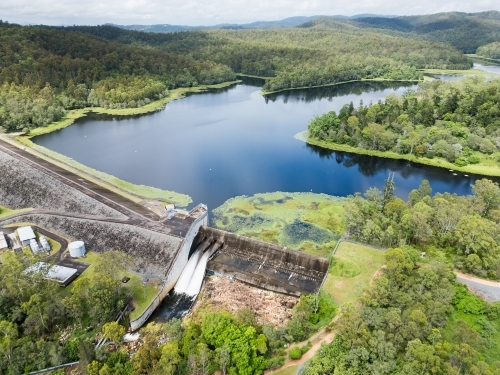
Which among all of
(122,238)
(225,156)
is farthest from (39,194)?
(225,156)

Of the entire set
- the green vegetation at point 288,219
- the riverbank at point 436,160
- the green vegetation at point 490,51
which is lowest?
the riverbank at point 436,160

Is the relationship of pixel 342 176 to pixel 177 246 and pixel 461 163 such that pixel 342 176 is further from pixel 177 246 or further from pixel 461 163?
pixel 177 246

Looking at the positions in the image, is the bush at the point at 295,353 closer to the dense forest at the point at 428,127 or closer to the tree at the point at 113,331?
the tree at the point at 113,331

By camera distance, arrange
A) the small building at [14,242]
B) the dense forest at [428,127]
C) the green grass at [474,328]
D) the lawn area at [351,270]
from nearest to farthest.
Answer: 1. the green grass at [474,328]
2. the lawn area at [351,270]
3. the small building at [14,242]
4. the dense forest at [428,127]

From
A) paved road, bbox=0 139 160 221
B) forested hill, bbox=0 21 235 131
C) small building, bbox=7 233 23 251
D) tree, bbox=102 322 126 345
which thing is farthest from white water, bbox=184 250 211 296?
forested hill, bbox=0 21 235 131

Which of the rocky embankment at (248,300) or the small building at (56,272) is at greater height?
the small building at (56,272)

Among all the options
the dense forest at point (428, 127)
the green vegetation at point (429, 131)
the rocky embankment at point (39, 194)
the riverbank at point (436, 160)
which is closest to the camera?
the rocky embankment at point (39, 194)

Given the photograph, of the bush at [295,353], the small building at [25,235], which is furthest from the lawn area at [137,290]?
the bush at [295,353]
